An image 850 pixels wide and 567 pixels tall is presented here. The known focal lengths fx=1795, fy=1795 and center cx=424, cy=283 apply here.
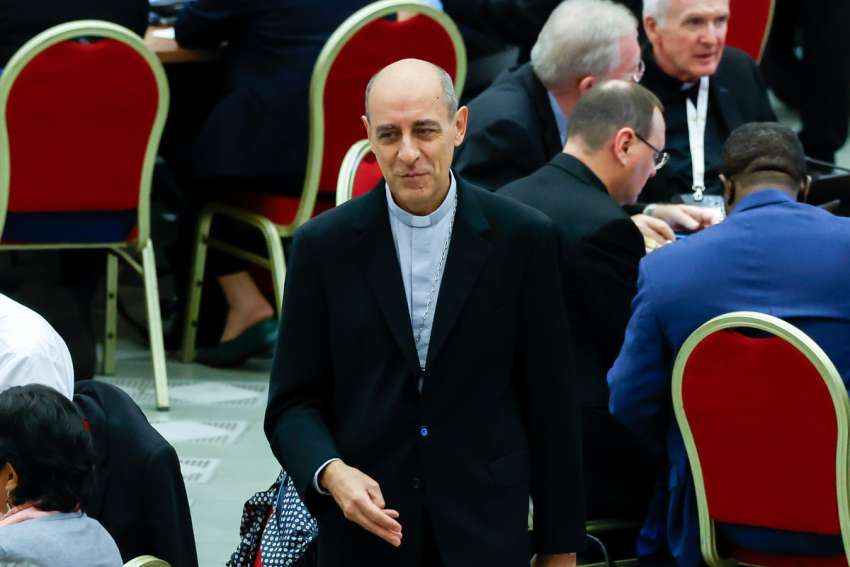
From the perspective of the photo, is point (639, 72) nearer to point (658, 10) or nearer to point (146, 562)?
point (658, 10)

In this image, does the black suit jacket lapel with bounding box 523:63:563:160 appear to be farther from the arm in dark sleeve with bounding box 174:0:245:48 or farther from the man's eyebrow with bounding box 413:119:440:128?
the man's eyebrow with bounding box 413:119:440:128

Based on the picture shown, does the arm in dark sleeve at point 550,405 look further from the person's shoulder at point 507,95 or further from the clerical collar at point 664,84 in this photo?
the clerical collar at point 664,84

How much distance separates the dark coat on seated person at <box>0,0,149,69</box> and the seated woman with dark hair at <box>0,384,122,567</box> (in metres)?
2.74

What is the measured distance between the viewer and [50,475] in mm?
2600

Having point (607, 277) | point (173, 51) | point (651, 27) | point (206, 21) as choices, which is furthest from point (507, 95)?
point (173, 51)

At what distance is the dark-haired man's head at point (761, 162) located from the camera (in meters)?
3.44

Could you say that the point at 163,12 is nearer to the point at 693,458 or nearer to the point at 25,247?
the point at 25,247

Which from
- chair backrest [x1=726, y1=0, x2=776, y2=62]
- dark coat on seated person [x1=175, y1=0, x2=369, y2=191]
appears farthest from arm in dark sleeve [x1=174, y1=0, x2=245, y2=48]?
chair backrest [x1=726, y1=0, x2=776, y2=62]

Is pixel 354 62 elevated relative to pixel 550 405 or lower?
elevated

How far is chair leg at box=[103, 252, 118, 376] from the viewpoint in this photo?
5340 millimetres

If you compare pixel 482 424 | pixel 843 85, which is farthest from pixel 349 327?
pixel 843 85

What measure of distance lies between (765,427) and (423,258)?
2.66 feet

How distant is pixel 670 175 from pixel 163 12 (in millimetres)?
1971

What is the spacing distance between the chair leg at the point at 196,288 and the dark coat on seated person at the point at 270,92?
0.63 ft
